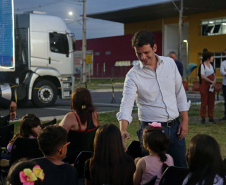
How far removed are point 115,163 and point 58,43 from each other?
1268 centimetres

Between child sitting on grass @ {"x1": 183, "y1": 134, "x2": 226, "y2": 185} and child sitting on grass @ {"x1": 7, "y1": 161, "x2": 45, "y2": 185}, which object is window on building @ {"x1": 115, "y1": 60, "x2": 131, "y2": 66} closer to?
child sitting on grass @ {"x1": 183, "y1": 134, "x2": 226, "y2": 185}

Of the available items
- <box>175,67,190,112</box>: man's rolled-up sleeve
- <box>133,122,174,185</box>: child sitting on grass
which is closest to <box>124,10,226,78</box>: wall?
<box>175,67,190,112</box>: man's rolled-up sleeve

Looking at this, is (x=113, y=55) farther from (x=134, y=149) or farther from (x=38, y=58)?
(x=134, y=149)

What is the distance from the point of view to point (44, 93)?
1492 centimetres

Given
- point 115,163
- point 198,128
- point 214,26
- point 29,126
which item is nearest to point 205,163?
point 115,163

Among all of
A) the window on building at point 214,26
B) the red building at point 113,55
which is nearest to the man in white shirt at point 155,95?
the window on building at point 214,26

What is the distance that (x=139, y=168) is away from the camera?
3395 mm

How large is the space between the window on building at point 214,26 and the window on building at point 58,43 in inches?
1288

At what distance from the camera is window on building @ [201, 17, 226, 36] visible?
44.6 m

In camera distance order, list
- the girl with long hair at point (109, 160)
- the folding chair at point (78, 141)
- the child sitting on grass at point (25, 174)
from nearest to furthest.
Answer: the child sitting on grass at point (25, 174)
the girl with long hair at point (109, 160)
the folding chair at point (78, 141)

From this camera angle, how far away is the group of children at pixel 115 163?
9.54ft

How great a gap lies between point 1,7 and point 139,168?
10817 millimetres

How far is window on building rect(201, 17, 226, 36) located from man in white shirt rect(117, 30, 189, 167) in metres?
42.9

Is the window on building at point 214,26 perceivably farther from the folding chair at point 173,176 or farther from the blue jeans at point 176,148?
the folding chair at point 173,176
